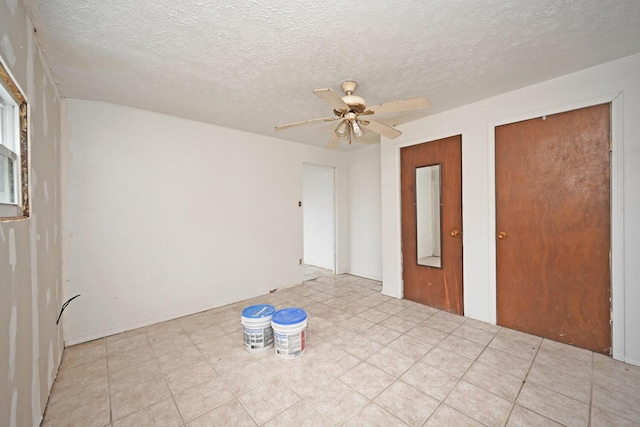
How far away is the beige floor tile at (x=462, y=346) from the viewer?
88.0 inches

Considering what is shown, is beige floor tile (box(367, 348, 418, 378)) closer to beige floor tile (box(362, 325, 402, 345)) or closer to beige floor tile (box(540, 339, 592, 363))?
beige floor tile (box(362, 325, 402, 345))

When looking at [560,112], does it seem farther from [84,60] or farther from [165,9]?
[84,60]

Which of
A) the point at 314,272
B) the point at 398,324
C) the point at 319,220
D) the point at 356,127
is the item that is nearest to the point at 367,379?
the point at 398,324

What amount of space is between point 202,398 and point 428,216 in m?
3.00

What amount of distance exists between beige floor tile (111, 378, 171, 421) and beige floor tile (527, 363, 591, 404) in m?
2.67

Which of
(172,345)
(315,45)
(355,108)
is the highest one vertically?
(315,45)

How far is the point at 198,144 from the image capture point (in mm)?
3264

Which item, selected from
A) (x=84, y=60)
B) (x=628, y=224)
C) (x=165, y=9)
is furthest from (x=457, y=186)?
(x=84, y=60)

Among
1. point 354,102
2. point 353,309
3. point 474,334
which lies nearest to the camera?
point 354,102

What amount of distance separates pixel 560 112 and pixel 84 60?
4.03 meters

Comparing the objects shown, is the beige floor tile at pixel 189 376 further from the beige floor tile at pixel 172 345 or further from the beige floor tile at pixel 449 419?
the beige floor tile at pixel 449 419

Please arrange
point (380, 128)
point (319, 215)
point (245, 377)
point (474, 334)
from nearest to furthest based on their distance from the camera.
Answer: point (245, 377) → point (380, 128) → point (474, 334) → point (319, 215)

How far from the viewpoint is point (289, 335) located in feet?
7.04

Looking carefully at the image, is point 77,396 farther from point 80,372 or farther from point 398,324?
point 398,324
